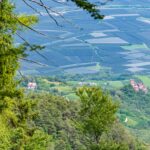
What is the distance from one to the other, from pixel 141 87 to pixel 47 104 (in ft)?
303

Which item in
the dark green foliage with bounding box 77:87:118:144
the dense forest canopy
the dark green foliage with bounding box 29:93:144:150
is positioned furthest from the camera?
the dark green foliage with bounding box 29:93:144:150

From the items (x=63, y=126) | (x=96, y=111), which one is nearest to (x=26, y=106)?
(x=96, y=111)

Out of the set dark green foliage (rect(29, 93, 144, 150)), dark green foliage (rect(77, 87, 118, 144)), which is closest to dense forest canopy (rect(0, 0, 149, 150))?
dark green foliage (rect(77, 87, 118, 144))

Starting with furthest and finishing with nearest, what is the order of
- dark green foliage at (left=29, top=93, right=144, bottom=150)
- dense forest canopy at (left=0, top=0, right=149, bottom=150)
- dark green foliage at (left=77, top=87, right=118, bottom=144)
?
dark green foliage at (left=29, top=93, right=144, bottom=150)
dark green foliage at (left=77, top=87, right=118, bottom=144)
dense forest canopy at (left=0, top=0, right=149, bottom=150)

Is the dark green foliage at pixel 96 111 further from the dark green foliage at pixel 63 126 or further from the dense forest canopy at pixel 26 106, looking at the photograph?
the dark green foliage at pixel 63 126

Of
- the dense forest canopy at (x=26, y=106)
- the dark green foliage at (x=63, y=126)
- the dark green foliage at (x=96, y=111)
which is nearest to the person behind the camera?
the dense forest canopy at (x=26, y=106)

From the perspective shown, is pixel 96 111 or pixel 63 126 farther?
pixel 63 126

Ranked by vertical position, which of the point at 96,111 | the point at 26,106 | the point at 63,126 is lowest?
the point at 63,126

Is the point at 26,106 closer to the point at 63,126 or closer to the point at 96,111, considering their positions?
the point at 96,111

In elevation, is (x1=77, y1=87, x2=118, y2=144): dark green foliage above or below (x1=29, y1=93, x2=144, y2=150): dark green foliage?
above

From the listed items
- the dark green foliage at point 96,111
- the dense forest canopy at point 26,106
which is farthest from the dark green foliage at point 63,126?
the dark green foliage at point 96,111

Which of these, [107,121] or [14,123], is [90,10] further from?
[107,121]

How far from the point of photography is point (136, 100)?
166625 millimetres

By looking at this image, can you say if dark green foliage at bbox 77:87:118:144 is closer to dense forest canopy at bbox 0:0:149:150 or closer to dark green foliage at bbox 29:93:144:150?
dense forest canopy at bbox 0:0:149:150
